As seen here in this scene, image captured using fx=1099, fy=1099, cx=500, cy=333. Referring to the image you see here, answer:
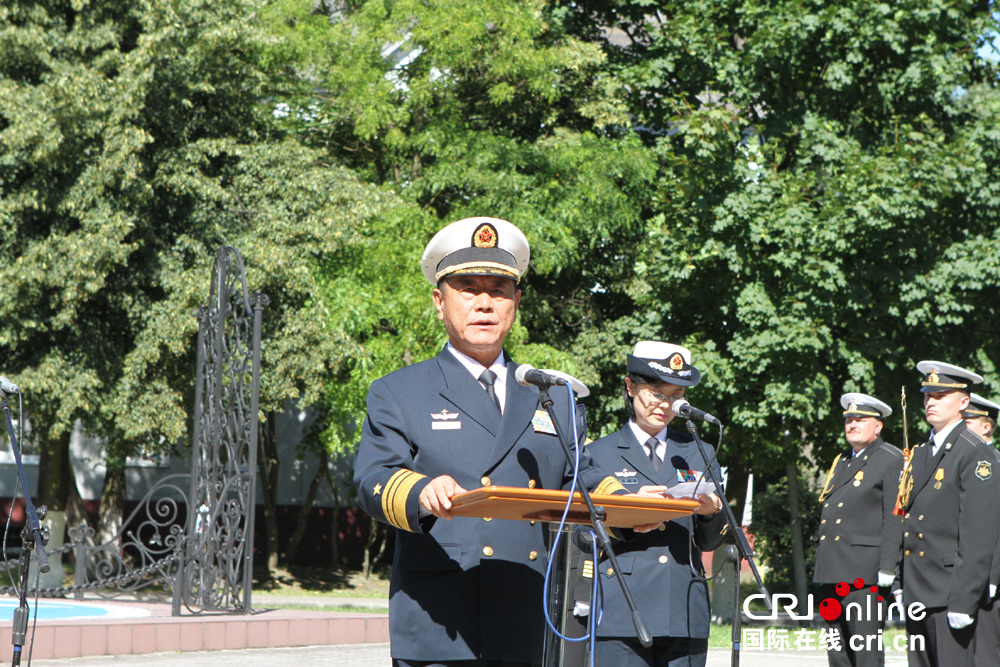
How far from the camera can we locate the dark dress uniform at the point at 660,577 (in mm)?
4918

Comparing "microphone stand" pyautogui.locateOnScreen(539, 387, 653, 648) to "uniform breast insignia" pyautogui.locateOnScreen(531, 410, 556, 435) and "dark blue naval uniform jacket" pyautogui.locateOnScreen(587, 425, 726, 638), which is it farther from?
"dark blue naval uniform jacket" pyautogui.locateOnScreen(587, 425, 726, 638)

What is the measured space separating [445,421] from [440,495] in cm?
50

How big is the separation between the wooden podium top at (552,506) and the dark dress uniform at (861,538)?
557 cm

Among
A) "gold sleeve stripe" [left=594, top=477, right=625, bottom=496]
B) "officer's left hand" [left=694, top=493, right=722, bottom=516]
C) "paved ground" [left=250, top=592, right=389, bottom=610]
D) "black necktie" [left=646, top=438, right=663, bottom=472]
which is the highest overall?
"black necktie" [left=646, top=438, right=663, bottom=472]

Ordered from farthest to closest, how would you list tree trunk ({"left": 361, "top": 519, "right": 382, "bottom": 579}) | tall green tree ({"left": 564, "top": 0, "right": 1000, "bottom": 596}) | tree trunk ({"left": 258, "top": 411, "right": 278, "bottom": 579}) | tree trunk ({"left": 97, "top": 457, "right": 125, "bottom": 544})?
tree trunk ({"left": 361, "top": 519, "right": 382, "bottom": 579}) → tree trunk ({"left": 258, "top": 411, "right": 278, "bottom": 579}) → tree trunk ({"left": 97, "top": 457, "right": 125, "bottom": 544}) → tall green tree ({"left": 564, "top": 0, "right": 1000, "bottom": 596})

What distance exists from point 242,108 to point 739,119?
7.85m

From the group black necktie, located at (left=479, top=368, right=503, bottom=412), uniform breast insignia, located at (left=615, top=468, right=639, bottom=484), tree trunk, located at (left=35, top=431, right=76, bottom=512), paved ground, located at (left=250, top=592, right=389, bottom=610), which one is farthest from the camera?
tree trunk, located at (left=35, top=431, right=76, bottom=512)

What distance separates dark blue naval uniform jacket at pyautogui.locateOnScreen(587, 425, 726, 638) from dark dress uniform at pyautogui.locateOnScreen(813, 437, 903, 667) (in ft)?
11.3

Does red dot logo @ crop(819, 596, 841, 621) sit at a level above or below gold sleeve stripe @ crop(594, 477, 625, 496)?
below

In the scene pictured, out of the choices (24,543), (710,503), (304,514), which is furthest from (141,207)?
(710,503)

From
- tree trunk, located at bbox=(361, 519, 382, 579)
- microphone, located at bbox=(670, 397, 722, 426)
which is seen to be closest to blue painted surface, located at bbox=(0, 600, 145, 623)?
microphone, located at bbox=(670, 397, 722, 426)

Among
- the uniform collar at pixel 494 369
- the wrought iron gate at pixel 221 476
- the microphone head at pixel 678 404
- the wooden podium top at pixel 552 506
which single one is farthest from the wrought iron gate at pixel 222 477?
the wooden podium top at pixel 552 506

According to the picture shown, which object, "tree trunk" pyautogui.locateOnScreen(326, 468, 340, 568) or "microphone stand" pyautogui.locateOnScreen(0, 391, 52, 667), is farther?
"tree trunk" pyautogui.locateOnScreen(326, 468, 340, 568)

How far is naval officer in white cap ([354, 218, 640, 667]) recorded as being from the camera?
10.2ft
